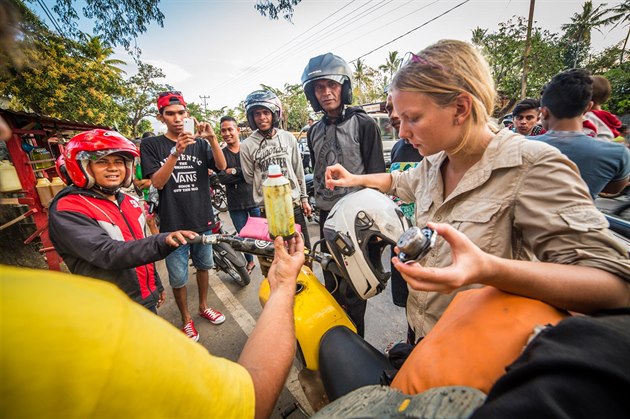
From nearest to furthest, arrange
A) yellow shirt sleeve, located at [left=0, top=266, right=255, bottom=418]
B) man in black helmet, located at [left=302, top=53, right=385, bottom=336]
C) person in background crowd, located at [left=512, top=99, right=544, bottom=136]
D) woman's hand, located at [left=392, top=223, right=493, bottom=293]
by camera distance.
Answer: yellow shirt sleeve, located at [left=0, top=266, right=255, bottom=418], woman's hand, located at [left=392, top=223, right=493, bottom=293], man in black helmet, located at [left=302, top=53, right=385, bottom=336], person in background crowd, located at [left=512, top=99, right=544, bottom=136]

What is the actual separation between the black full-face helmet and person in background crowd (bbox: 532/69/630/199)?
1.76m

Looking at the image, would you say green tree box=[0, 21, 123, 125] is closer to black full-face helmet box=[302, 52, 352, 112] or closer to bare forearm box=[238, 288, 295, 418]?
black full-face helmet box=[302, 52, 352, 112]

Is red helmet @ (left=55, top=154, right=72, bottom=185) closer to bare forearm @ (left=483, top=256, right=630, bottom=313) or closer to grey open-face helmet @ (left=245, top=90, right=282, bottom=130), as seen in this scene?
grey open-face helmet @ (left=245, top=90, right=282, bottom=130)

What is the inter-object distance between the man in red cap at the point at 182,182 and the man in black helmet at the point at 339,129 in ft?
3.75

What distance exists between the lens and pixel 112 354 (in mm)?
427

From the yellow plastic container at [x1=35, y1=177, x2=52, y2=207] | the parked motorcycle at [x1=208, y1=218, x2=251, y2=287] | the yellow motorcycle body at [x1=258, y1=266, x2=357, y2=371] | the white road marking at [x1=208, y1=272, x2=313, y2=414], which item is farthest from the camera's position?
the yellow plastic container at [x1=35, y1=177, x2=52, y2=207]

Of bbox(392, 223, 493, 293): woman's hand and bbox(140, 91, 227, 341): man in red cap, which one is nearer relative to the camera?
bbox(392, 223, 493, 293): woman's hand

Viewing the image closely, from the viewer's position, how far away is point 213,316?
302cm

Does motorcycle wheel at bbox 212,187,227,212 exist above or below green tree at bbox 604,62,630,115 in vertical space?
below

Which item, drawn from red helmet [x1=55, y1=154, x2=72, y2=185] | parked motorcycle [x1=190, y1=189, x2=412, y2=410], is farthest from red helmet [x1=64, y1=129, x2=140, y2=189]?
parked motorcycle [x1=190, y1=189, x2=412, y2=410]

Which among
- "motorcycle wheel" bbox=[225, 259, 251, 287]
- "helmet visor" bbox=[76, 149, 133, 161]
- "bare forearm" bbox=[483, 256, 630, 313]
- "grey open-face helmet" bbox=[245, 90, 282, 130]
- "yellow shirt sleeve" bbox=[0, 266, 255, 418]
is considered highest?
"grey open-face helmet" bbox=[245, 90, 282, 130]

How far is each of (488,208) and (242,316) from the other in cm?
294

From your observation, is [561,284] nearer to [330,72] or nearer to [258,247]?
[258,247]

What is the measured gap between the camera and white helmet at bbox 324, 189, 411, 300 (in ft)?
4.71
